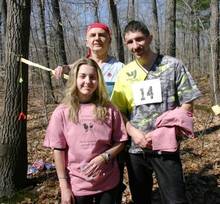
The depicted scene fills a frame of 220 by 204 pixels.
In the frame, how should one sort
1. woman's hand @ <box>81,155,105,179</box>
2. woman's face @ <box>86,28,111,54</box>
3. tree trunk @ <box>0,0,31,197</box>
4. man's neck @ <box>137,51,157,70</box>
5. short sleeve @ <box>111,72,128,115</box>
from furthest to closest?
tree trunk @ <box>0,0,31,197</box>, woman's face @ <box>86,28,111,54</box>, short sleeve @ <box>111,72,128,115</box>, man's neck @ <box>137,51,157,70</box>, woman's hand @ <box>81,155,105,179</box>

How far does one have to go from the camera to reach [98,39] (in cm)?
342

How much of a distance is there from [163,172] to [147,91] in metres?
0.69

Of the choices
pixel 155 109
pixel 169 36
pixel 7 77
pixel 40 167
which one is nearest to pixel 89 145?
pixel 155 109

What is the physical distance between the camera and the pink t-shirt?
2.89m

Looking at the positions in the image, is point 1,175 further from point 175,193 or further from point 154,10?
point 154,10

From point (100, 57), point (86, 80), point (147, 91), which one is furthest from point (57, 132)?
point (100, 57)

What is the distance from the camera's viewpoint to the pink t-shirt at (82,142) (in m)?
2.89

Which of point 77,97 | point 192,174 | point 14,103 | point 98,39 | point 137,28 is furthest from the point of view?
point 192,174

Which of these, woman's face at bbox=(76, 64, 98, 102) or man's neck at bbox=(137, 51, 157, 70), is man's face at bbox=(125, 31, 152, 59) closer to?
man's neck at bbox=(137, 51, 157, 70)

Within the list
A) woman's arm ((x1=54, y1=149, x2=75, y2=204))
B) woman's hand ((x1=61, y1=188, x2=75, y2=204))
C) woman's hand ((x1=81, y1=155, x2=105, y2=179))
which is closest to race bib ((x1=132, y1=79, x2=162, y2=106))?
woman's hand ((x1=81, y1=155, x2=105, y2=179))

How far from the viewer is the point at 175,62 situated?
3.14 m

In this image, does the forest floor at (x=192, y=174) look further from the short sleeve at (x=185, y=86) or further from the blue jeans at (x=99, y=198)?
the short sleeve at (x=185, y=86)

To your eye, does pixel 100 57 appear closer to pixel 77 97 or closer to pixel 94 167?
pixel 77 97

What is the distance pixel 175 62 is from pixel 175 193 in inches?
42.0
